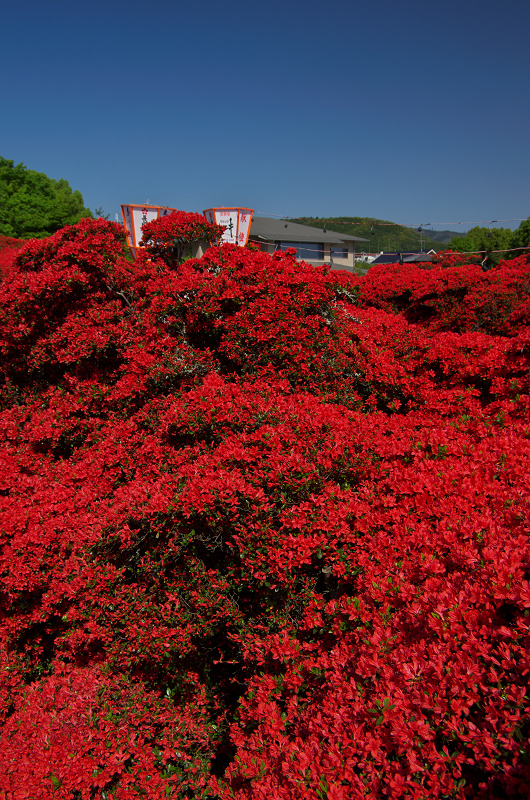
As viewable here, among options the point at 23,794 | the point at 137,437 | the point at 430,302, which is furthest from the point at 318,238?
the point at 23,794

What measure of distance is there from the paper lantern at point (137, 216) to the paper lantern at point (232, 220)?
1.61m

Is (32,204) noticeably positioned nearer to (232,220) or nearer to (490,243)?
(232,220)

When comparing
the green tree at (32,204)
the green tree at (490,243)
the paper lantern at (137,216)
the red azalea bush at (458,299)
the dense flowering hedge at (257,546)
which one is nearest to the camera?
the dense flowering hedge at (257,546)

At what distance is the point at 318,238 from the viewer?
4091 centimetres

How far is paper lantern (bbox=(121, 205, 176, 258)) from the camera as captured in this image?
31.9ft

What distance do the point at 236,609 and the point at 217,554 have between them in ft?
1.72

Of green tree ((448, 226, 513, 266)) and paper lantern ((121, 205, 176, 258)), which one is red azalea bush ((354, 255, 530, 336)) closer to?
paper lantern ((121, 205, 176, 258))

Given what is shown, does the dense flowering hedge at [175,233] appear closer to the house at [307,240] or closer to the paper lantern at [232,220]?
the paper lantern at [232,220]

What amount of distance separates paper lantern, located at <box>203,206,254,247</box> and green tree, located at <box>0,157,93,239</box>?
27820 mm

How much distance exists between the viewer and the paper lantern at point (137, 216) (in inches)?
383

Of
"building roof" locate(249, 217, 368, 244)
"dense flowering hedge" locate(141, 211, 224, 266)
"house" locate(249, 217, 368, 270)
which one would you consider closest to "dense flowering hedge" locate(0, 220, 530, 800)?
"dense flowering hedge" locate(141, 211, 224, 266)

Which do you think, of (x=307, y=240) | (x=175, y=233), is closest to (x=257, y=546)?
(x=175, y=233)

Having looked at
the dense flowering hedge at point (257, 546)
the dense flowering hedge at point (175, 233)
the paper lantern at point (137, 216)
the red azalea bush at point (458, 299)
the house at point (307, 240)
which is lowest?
the dense flowering hedge at point (257, 546)

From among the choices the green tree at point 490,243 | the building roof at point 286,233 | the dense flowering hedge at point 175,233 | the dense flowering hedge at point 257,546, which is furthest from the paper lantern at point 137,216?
the green tree at point 490,243
